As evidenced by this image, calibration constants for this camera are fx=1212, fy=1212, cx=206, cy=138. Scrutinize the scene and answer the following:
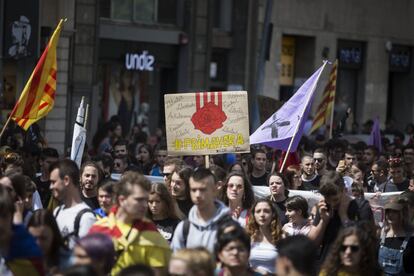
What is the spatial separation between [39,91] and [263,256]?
17.4ft

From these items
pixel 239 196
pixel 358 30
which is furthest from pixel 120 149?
pixel 358 30

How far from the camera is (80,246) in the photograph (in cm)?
700

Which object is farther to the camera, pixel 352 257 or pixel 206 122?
pixel 206 122

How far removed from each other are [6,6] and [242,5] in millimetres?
8694

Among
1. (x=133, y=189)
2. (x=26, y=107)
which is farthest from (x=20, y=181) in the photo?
(x=26, y=107)

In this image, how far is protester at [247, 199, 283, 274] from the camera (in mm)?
9156

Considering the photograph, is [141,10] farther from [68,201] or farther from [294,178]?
[68,201]

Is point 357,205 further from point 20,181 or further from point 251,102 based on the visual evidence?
point 251,102

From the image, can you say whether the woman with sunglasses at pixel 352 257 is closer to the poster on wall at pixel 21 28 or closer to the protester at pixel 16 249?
the protester at pixel 16 249

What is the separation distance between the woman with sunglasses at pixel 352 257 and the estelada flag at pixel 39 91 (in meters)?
6.12

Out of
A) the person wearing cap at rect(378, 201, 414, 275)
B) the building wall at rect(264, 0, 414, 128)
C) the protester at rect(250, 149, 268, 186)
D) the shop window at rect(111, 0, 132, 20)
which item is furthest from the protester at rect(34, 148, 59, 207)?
the building wall at rect(264, 0, 414, 128)

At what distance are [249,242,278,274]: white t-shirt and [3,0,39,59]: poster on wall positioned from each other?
530 inches

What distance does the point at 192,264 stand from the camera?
6.82 meters

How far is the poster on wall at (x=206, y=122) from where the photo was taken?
12883 millimetres
